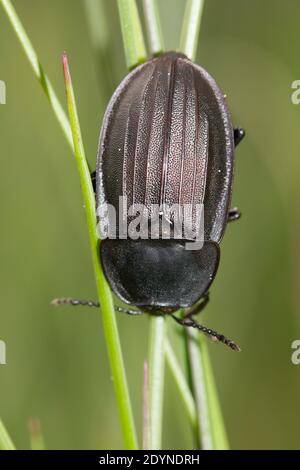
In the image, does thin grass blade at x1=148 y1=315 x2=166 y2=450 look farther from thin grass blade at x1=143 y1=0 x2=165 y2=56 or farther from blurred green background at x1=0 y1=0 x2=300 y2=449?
blurred green background at x1=0 y1=0 x2=300 y2=449

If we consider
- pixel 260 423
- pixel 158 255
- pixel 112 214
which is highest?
pixel 112 214

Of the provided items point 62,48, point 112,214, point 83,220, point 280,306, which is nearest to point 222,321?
point 280,306

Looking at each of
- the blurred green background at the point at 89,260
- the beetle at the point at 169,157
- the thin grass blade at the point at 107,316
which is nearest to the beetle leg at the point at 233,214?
the beetle at the point at 169,157

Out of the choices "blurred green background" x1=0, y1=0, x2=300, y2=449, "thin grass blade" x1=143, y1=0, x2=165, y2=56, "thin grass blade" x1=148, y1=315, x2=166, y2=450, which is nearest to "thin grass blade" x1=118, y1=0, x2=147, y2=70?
"thin grass blade" x1=143, y1=0, x2=165, y2=56

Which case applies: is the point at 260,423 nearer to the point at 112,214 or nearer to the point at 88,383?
the point at 88,383

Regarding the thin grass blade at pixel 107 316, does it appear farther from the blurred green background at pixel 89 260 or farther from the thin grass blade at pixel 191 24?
the blurred green background at pixel 89 260
